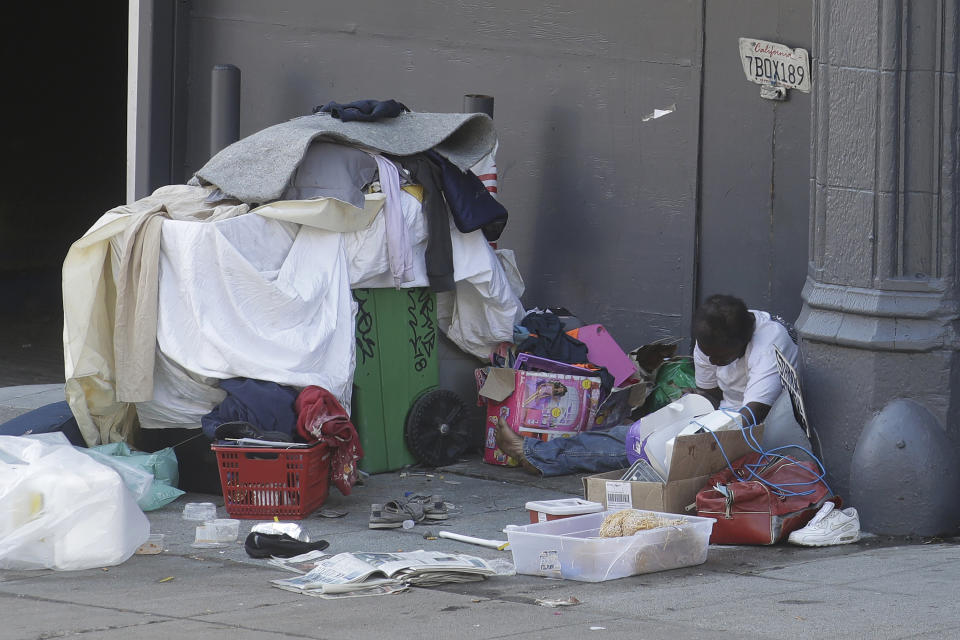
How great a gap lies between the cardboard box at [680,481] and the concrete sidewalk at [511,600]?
28cm

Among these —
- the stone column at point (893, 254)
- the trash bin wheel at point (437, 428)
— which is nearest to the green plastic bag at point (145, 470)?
the trash bin wheel at point (437, 428)

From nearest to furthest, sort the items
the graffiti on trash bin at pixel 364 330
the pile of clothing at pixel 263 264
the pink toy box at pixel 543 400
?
the pile of clothing at pixel 263 264
the graffiti on trash bin at pixel 364 330
the pink toy box at pixel 543 400

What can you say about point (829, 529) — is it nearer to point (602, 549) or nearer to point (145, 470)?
point (602, 549)

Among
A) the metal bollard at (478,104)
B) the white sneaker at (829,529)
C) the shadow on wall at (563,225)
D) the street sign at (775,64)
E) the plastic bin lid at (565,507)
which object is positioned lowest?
the white sneaker at (829,529)

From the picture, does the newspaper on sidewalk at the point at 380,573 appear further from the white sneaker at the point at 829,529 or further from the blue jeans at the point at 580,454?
the blue jeans at the point at 580,454

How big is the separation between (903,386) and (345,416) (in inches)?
100

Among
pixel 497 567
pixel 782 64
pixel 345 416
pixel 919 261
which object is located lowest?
pixel 497 567

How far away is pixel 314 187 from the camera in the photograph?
7383 mm

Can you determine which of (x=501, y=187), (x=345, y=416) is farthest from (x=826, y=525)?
(x=501, y=187)

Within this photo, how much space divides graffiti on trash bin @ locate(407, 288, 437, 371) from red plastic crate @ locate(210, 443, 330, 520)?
1.31 metres

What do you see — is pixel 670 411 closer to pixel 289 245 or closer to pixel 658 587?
pixel 658 587

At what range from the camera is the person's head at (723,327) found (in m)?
6.46

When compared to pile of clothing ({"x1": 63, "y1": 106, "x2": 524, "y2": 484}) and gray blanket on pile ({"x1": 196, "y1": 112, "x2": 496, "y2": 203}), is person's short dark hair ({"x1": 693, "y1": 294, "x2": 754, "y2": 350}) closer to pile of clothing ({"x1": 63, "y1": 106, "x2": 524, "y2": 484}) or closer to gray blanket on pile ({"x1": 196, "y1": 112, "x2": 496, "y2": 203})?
pile of clothing ({"x1": 63, "y1": 106, "x2": 524, "y2": 484})

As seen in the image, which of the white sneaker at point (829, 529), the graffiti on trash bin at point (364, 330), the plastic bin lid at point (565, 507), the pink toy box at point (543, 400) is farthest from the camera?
the pink toy box at point (543, 400)
